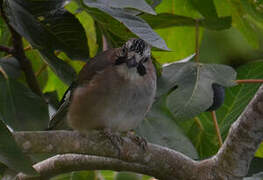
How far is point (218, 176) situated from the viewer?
208cm

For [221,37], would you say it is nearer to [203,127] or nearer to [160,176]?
[203,127]

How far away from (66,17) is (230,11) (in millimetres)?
847

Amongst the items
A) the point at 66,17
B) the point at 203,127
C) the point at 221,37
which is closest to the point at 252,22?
the point at 203,127

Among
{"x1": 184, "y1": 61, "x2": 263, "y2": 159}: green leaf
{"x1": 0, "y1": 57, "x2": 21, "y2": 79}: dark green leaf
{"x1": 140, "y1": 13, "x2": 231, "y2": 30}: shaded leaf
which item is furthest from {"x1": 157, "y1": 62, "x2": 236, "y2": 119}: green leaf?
{"x1": 0, "y1": 57, "x2": 21, "y2": 79}: dark green leaf

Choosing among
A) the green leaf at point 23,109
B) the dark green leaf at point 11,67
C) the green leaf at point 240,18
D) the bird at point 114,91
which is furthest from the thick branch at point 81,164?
the green leaf at point 240,18

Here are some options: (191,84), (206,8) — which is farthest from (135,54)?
(206,8)

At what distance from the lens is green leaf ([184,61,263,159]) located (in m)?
2.79

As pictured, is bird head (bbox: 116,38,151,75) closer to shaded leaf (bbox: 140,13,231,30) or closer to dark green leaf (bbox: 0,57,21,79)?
shaded leaf (bbox: 140,13,231,30)

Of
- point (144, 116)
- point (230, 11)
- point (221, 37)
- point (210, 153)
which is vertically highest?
point (230, 11)

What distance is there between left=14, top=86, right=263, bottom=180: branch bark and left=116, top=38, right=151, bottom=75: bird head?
407 millimetres

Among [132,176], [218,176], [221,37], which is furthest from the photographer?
[221,37]

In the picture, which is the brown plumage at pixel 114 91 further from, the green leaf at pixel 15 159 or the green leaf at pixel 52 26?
the green leaf at pixel 15 159

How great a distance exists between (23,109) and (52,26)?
0.39 meters

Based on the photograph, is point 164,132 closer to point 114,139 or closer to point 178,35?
point 114,139
